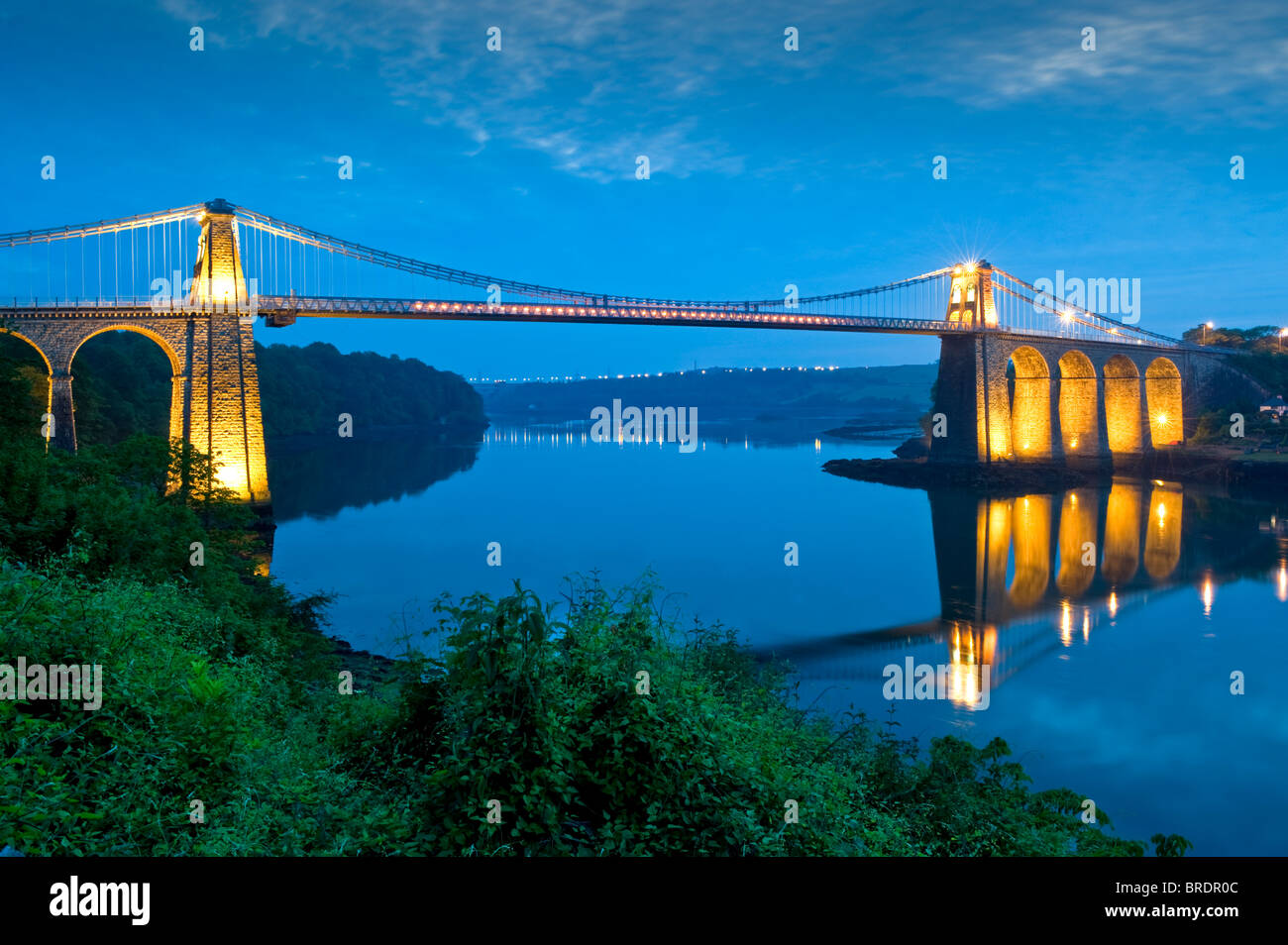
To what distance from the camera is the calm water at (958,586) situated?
12.1 metres

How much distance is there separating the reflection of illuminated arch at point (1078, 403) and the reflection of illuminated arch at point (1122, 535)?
8.65 metres

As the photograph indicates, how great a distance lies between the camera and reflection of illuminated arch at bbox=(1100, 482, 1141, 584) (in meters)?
25.1

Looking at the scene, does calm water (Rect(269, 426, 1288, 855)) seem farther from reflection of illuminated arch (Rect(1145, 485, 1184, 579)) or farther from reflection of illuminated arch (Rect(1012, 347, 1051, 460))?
reflection of illuminated arch (Rect(1012, 347, 1051, 460))

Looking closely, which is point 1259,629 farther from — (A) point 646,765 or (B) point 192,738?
(B) point 192,738

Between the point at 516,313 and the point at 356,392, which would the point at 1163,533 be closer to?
the point at 516,313

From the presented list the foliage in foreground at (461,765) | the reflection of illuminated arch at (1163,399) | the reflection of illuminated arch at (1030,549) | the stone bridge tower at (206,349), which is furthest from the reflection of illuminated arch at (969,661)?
A: the reflection of illuminated arch at (1163,399)

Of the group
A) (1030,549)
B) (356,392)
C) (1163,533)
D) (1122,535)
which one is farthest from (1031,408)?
(356,392)

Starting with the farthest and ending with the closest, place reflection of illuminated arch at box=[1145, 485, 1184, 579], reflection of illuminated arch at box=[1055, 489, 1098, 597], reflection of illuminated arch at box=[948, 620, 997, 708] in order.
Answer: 1. reflection of illuminated arch at box=[1145, 485, 1184, 579]
2. reflection of illuminated arch at box=[1055, 489, 1098, 597]
3. reflection of illuminated arch at box=[948, 620, 997, 708]

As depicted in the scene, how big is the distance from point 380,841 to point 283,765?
1418 mm

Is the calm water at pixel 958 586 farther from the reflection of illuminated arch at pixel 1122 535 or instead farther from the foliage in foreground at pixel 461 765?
the foliage in foreground at pixel 461 765

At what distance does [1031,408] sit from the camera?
170 feet

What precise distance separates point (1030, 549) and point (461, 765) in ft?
92.8

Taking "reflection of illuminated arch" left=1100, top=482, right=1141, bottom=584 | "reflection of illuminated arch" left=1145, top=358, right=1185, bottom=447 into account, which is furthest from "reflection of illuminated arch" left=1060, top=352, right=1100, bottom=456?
"reflection of illuminated arch" left=1100, top=482, right=1141, bottom=584

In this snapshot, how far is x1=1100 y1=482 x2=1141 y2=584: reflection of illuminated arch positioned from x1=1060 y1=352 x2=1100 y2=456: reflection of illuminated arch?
28.4ft
